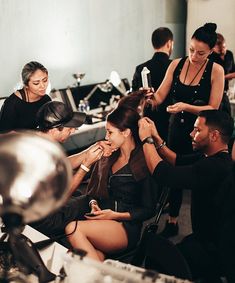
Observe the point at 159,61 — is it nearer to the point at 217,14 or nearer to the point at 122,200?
the point at 122,200

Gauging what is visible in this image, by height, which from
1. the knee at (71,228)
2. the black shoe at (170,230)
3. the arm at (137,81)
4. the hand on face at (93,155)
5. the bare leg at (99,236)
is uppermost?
the arm at (137,81)

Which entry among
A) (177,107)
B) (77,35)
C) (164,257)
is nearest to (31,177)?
(164,257)

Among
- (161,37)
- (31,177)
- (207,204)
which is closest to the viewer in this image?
(31,177)

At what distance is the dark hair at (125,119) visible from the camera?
240cm

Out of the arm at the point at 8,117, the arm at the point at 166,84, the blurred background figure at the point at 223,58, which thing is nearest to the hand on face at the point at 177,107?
the arm at the point at 166,84

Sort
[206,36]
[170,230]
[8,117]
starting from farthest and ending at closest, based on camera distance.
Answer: [170,230] → [8,117] → [206,36]

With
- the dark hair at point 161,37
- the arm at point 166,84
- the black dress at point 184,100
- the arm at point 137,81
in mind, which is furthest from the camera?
the arm at point 137,81

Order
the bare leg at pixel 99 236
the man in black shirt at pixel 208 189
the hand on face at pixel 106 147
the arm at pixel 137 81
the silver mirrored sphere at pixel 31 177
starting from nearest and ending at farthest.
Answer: the silver mirrored sphere at pixel 31 177
the man in black shirt at pixel 208 189
the bare leg at pixel 99 236
the hand on face at pixel 106 147
the arm at pixel 137 81

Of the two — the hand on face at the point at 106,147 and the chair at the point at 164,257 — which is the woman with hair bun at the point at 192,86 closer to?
the hand on face at the point at 106,147

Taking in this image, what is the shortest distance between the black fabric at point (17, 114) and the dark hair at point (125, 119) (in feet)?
2.76

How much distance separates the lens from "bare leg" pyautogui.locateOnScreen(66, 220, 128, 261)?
202 cm

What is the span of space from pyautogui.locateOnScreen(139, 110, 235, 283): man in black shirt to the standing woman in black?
3.41 ft

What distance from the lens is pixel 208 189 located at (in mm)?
2021

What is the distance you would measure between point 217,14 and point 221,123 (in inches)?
170
